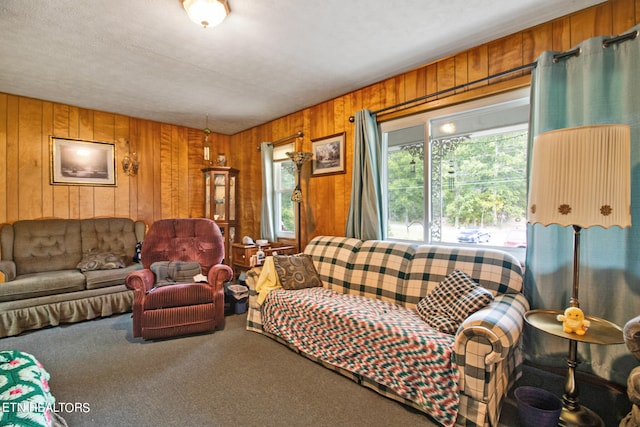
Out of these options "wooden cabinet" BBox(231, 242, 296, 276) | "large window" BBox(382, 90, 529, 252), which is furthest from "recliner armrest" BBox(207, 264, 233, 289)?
"large window" BBox(382, 90, 529, 252)

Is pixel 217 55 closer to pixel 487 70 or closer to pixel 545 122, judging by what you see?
pixel 487 70

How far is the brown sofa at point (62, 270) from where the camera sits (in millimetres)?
2879

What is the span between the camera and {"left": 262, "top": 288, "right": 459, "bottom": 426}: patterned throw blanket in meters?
1.61

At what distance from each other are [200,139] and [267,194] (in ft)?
5.26

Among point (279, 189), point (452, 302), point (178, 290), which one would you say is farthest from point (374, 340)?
point (279, 189)

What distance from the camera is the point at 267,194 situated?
4473 millimetres

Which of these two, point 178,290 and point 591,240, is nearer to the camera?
point 591,240

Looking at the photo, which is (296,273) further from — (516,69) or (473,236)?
(516,69)

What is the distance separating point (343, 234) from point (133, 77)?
9.06ft

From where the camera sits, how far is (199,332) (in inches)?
112

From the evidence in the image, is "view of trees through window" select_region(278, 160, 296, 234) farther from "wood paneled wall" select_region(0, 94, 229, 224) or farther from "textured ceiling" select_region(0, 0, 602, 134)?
"wood paneled wall" select_region(0, 94, 229, 224)

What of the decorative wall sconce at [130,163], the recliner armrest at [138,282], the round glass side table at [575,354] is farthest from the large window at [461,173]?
the decorative wall sconce at [130,163]

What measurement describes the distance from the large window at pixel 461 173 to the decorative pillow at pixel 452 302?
664 mm

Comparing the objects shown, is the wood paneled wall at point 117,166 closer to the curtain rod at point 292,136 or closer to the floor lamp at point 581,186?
the curtain rod at point 292,136
